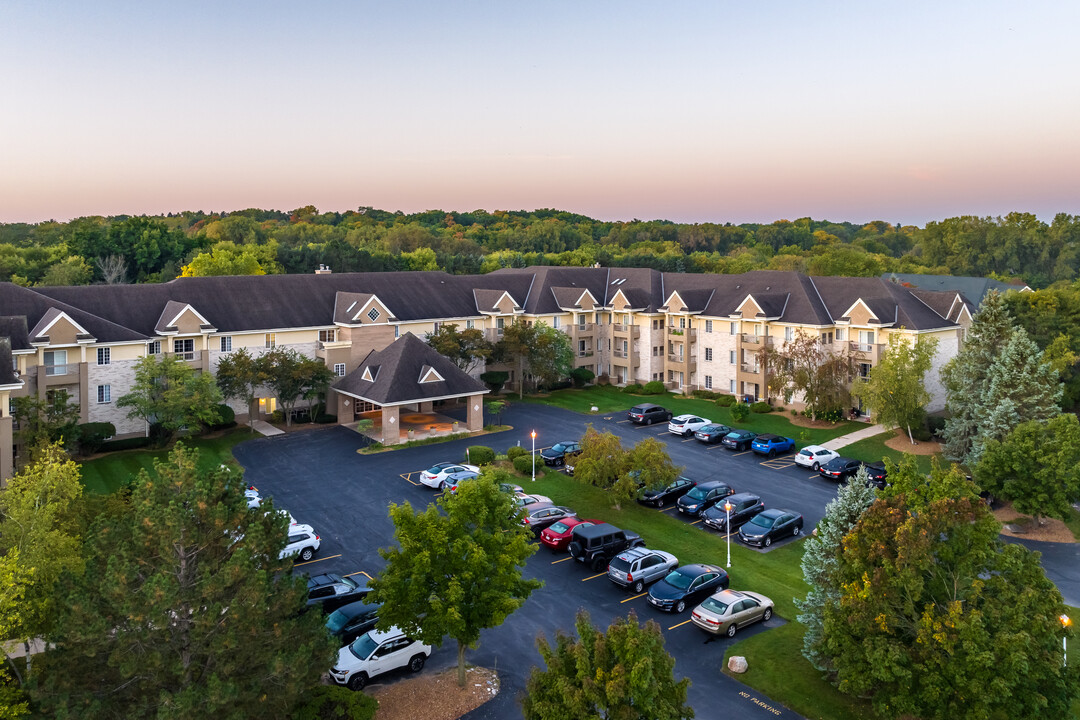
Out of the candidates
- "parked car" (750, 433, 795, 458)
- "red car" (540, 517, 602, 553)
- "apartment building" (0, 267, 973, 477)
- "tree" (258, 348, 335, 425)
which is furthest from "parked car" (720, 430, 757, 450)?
"tree" (258, 348, 335, 425)

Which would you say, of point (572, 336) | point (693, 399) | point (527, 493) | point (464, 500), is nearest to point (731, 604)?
point (464, 500)

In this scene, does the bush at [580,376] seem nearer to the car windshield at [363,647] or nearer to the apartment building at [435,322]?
the apartment building at [435,322]

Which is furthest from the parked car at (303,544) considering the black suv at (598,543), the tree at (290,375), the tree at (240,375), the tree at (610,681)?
the tree at (290,375)

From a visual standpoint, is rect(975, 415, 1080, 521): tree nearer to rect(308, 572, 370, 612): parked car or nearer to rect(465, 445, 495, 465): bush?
rect(465, 445, 495, 465): bush

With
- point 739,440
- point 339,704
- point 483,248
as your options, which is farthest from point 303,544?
point 483,248

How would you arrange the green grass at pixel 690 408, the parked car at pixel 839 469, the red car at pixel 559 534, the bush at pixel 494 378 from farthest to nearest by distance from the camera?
the bush at pixel 494 378
the green grass at pixel 690 408
the parked car at pixel 839 469
the red car at pixel 559 534

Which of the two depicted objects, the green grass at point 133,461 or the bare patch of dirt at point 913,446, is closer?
the green grass at point 133,461
